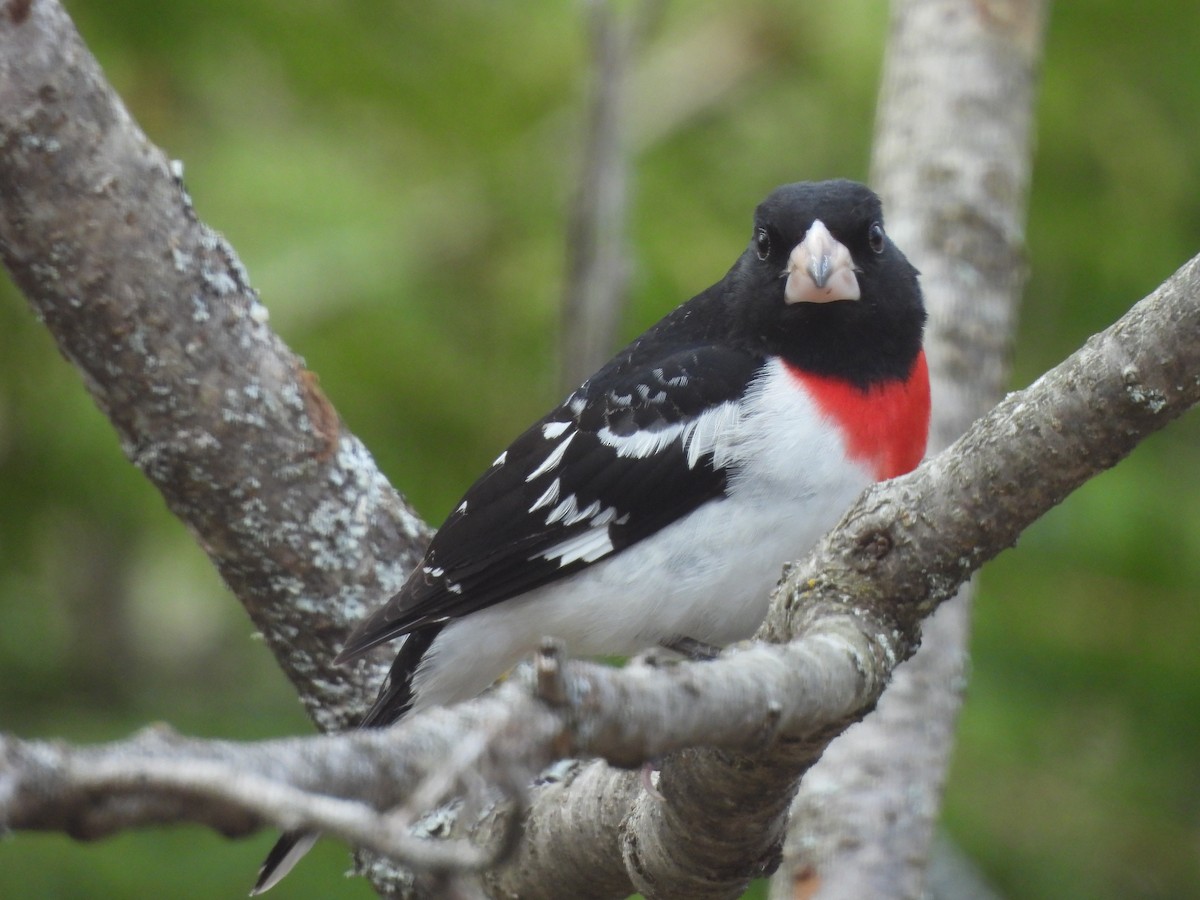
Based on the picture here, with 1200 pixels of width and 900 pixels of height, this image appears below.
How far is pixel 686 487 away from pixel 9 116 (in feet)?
4.78

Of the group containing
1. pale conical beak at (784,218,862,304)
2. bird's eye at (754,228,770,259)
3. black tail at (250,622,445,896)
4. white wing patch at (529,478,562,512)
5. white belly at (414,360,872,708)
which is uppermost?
bird's eye at (754,228,770,259)

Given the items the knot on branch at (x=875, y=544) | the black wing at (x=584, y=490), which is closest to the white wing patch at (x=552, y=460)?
the black wing at (x=584, y=490)

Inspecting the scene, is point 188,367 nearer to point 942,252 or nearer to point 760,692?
point 760,692

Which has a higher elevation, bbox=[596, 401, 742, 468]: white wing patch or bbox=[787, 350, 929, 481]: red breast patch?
bbox=[596, 401, 742, 468]: white wing patch

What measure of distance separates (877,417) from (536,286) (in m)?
1.44

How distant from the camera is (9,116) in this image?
8.58 feet

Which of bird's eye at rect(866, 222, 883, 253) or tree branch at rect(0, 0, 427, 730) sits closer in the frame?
tree branch at rect(0, 0, 427, 730)

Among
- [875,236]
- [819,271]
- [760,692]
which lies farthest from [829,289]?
[760,692]

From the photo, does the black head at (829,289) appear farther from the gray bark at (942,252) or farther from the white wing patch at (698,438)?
the gray bark at (942,252)

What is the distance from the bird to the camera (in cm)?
282

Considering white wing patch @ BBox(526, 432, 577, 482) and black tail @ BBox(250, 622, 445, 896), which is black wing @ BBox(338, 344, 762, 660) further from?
black tail @ BBox(250, 622, 445, 896)

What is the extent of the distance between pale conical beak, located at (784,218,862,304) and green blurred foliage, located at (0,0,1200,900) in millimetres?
1073

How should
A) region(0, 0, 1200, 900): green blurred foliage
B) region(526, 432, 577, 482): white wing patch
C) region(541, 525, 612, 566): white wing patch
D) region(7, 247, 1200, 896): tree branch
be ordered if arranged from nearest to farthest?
region(7, 247, 1200, 896): tree branch → region(541, 525, 612, 566): white wing patch → region(526, 432, 577, 482): white wing patch → region(0, 0, 1200, 900): green blurred foliage

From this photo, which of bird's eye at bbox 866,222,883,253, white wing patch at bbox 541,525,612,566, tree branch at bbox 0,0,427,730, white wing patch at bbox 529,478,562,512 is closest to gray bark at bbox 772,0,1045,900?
bird's eye at bbox 866,222,883,253
